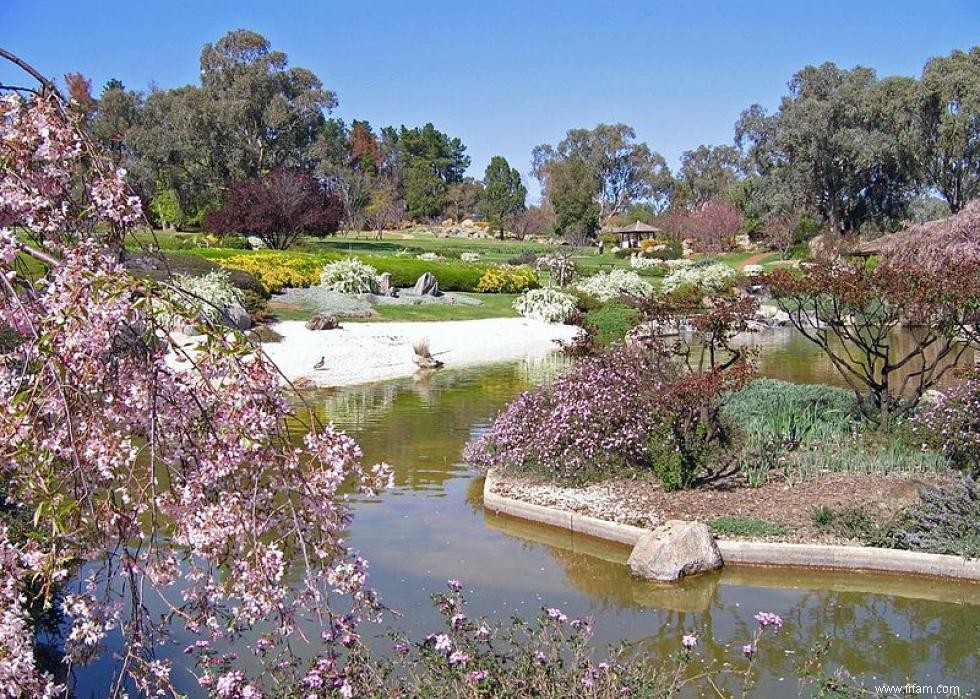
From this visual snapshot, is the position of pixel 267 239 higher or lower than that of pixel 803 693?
higher

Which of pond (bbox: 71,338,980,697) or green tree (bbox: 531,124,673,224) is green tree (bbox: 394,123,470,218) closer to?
green tree (bbox: 531,124,673,224)

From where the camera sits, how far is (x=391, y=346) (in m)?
21.7

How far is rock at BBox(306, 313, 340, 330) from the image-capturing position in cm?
2259

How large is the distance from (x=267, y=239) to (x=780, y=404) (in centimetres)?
3086

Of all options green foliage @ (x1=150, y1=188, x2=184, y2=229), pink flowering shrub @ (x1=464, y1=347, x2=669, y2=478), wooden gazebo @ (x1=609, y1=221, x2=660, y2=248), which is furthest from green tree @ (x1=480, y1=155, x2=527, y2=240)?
pink flowering shrub @ (x1=464, y1=347, x2=669, y2=478)

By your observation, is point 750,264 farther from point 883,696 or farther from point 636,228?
point 883,696

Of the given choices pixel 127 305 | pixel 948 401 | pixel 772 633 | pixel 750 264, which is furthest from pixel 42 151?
pixel 750 264

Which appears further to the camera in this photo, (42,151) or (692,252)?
(692,252)

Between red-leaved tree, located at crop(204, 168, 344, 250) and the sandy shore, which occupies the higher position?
red-leaved tree, located at crop(204, 168, 344, 250)

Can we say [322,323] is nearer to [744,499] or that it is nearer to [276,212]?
[744,499]

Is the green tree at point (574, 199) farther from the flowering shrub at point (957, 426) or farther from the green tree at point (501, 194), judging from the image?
the flowering shrub at point (957, 426)

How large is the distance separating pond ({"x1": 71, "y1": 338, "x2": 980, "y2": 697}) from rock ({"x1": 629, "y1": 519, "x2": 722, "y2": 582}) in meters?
0.10

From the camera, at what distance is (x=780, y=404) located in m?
10.9

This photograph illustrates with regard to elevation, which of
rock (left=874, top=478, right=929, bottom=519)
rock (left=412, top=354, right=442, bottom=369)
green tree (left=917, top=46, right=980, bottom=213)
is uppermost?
green tree (left=917, top=46, right=980, bottom=213)
